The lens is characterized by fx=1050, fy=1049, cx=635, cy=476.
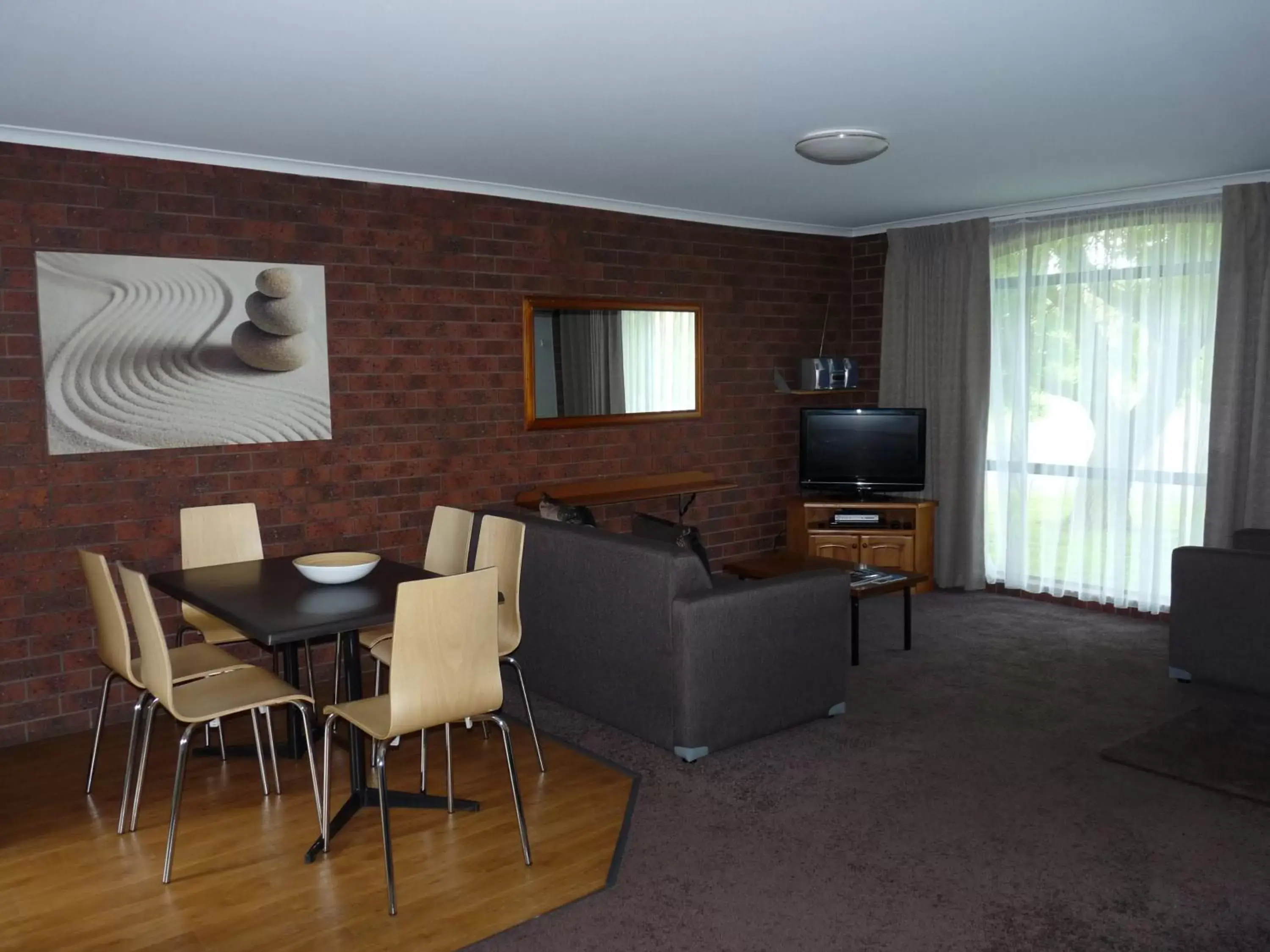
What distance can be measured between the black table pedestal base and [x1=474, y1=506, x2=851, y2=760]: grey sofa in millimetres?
879

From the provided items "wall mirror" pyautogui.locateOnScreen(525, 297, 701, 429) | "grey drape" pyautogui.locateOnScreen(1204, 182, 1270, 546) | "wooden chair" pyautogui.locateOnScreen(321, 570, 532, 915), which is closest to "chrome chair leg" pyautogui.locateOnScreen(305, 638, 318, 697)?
"wooden chair" pyautogui.locateOnScreen(321, 570, 532, 915)

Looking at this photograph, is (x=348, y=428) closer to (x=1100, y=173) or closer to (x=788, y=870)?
(x=788, y=870)

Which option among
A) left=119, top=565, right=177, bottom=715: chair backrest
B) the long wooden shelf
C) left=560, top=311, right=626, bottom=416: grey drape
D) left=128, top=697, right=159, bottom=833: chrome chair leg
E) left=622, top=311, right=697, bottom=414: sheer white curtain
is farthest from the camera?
left=622, top=311, right=697, bottom=414: sheer white curtain

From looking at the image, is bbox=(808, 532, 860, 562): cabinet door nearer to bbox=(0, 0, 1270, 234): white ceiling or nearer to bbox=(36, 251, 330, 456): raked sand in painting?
bbox=(0, 0, 1270, 234): white ceiling

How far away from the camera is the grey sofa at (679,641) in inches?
162

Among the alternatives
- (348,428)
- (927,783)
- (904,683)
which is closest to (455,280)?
(348,428)

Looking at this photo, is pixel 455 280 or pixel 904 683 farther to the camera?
pixel 455 280

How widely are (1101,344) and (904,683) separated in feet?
8.73

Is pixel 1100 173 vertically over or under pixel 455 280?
over

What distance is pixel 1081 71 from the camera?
11.9ft

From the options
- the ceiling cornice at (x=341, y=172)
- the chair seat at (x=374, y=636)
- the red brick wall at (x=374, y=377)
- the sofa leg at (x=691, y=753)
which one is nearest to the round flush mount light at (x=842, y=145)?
the ceiling cornice at (x=341, y=172)

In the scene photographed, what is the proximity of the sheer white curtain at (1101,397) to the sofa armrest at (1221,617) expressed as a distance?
3.54 feet

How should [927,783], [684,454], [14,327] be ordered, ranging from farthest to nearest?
1. [684,454]
2. [14,327]
3. [927,783]

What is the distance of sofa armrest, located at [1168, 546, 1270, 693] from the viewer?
471cm
